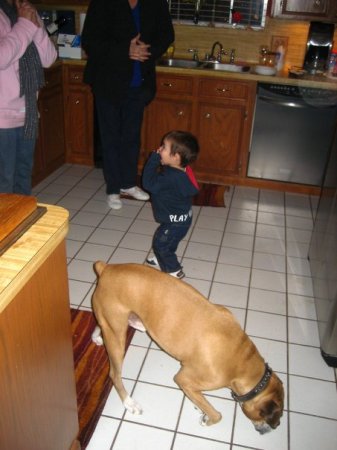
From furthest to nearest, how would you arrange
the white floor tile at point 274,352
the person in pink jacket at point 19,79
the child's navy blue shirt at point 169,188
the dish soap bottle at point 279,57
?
the dish soap bottle at point 279,57
the child's navy blue shirt at point 169,188
the person in pink jacket at point 19,79
the white floor tile at point 274,352

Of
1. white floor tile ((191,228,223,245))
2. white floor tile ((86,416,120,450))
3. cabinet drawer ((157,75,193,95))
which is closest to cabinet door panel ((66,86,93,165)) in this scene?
cabinet drawer ((157,75,193,95))

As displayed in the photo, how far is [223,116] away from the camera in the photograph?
3.91 m

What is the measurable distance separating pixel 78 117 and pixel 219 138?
1.40m

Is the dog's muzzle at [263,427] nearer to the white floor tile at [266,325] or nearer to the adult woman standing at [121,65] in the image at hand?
the white floor tile at [266,325]

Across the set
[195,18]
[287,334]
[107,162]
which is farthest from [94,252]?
[195,18]

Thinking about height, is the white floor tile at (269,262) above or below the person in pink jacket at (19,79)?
below

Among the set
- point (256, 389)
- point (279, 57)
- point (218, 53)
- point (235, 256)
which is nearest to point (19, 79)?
point (235, 256)

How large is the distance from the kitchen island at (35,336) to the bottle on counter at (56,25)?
355cm

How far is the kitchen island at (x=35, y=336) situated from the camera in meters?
0.96

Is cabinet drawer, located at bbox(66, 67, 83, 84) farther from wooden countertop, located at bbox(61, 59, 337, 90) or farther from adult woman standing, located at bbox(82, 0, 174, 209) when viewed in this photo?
adult woman standing, located at bbox(82, 0, 174, 209)

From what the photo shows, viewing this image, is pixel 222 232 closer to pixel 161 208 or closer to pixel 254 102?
pixel 161 208

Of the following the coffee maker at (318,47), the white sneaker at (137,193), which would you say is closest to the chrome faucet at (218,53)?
the coffee maker at (318,47)

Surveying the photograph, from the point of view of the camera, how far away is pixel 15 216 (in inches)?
41.0

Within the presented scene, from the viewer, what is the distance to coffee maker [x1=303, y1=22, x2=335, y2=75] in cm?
389
